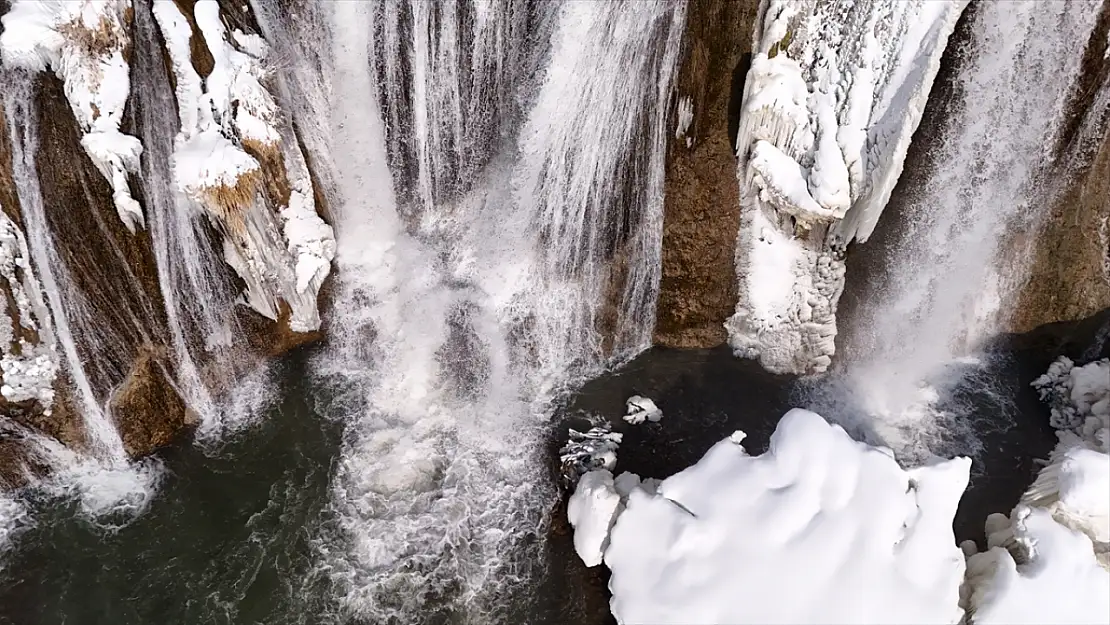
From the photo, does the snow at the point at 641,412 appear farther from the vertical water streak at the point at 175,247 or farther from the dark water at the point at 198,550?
the vertical water streak at the point at 175,247

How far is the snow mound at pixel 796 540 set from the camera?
5.33m

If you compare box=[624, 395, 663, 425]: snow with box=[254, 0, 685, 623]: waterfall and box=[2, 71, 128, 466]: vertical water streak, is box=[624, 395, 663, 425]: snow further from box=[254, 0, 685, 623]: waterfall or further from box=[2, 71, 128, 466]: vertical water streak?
box=[2, 71, 128, 466]: vertical water streak

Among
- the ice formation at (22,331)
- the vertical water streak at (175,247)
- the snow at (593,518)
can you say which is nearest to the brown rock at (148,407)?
the vertical water streak at (175,247)

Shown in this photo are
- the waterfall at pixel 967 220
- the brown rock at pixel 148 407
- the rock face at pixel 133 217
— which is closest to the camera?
the rock face at pixel 133 217

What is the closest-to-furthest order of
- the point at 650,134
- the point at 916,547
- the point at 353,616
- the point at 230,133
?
1. the point at 916,547
2. the point at 353,616
3. the point at 230,133
4. the point at 650,134

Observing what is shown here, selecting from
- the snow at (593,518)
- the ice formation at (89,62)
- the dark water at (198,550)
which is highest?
the ice formation at (89,62)

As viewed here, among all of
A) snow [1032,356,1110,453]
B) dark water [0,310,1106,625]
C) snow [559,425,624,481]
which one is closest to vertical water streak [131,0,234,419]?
dark water [0,310,1106,625]

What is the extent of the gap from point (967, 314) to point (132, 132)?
31.5 ft

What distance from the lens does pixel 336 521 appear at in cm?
703

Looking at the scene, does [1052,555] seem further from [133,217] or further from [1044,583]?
[133,217]

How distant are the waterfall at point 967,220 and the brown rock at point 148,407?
7920 millimetres

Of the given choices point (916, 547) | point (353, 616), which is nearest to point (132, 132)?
point (353, 616)

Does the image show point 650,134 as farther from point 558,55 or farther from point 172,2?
point 172,2

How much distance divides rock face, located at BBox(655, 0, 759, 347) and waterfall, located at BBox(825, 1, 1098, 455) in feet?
6.00
